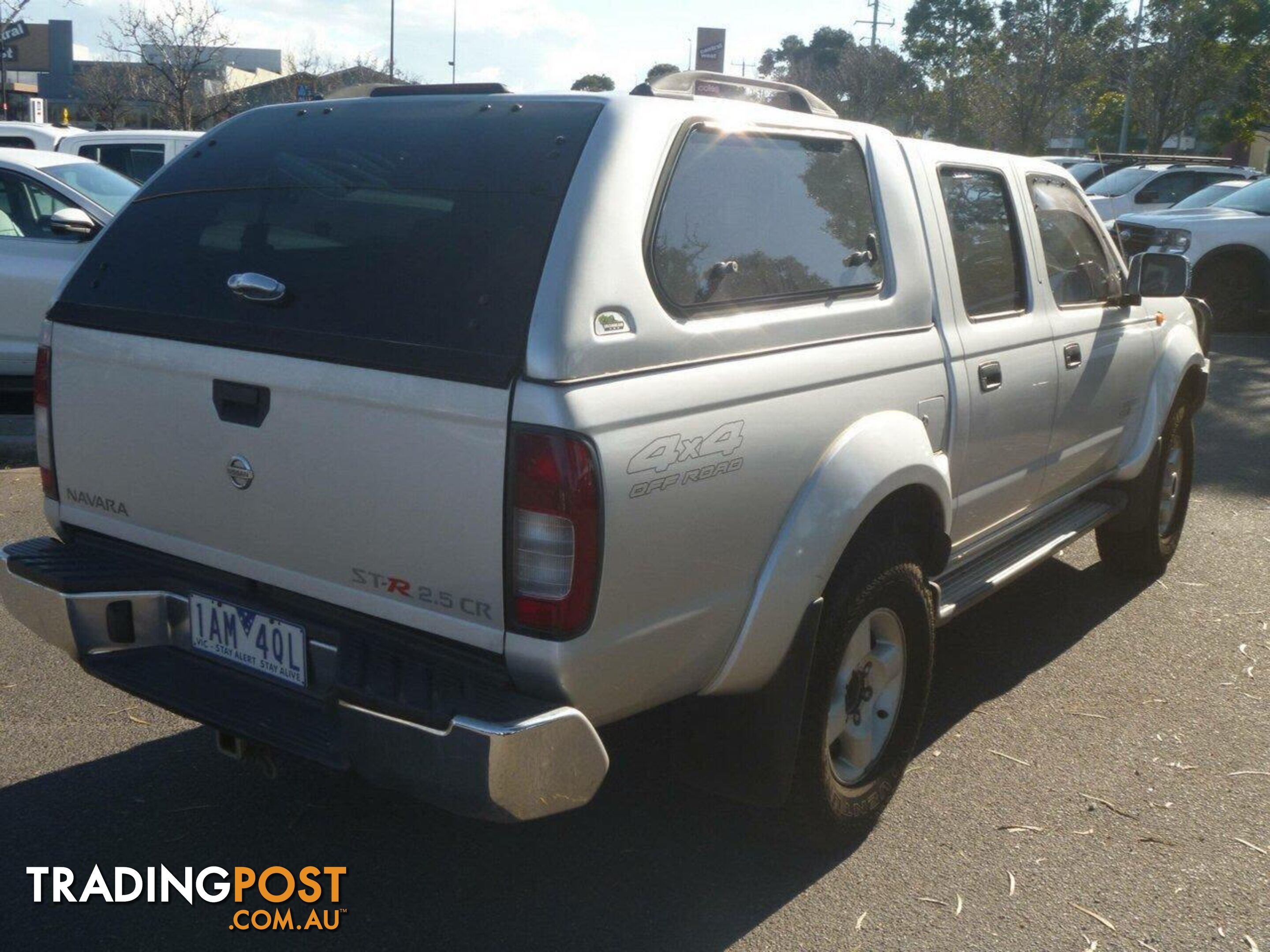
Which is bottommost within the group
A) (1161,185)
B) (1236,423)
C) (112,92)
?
(1236,423)

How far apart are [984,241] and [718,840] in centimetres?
214

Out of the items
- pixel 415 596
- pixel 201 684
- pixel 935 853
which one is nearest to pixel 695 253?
pixel 415 596

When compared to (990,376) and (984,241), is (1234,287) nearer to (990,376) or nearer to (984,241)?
(984,241)

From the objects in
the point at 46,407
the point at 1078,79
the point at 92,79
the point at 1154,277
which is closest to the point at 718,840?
the point at 46,407

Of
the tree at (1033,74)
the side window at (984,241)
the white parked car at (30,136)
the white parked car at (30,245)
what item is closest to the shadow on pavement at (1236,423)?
the side window at (984,241)

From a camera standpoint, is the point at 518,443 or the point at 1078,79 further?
the point at 1078,79

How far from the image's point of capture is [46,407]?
11.2 feet

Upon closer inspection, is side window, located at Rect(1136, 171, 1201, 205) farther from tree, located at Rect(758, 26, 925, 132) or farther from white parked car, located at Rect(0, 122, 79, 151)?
tree, located at Rect(758, 26, 925, 132)

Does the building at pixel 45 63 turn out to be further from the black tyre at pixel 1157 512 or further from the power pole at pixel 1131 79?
the black tyre at pixel 1157 512

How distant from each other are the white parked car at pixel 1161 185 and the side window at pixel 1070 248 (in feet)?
49.5

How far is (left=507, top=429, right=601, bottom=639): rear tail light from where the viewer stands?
2553 mm

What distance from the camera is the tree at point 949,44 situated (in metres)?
46.8

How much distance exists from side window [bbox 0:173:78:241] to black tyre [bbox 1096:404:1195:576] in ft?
21.1

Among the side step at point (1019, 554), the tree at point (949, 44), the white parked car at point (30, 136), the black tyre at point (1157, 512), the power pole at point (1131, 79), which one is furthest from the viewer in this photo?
the tree at point (949, 44)
